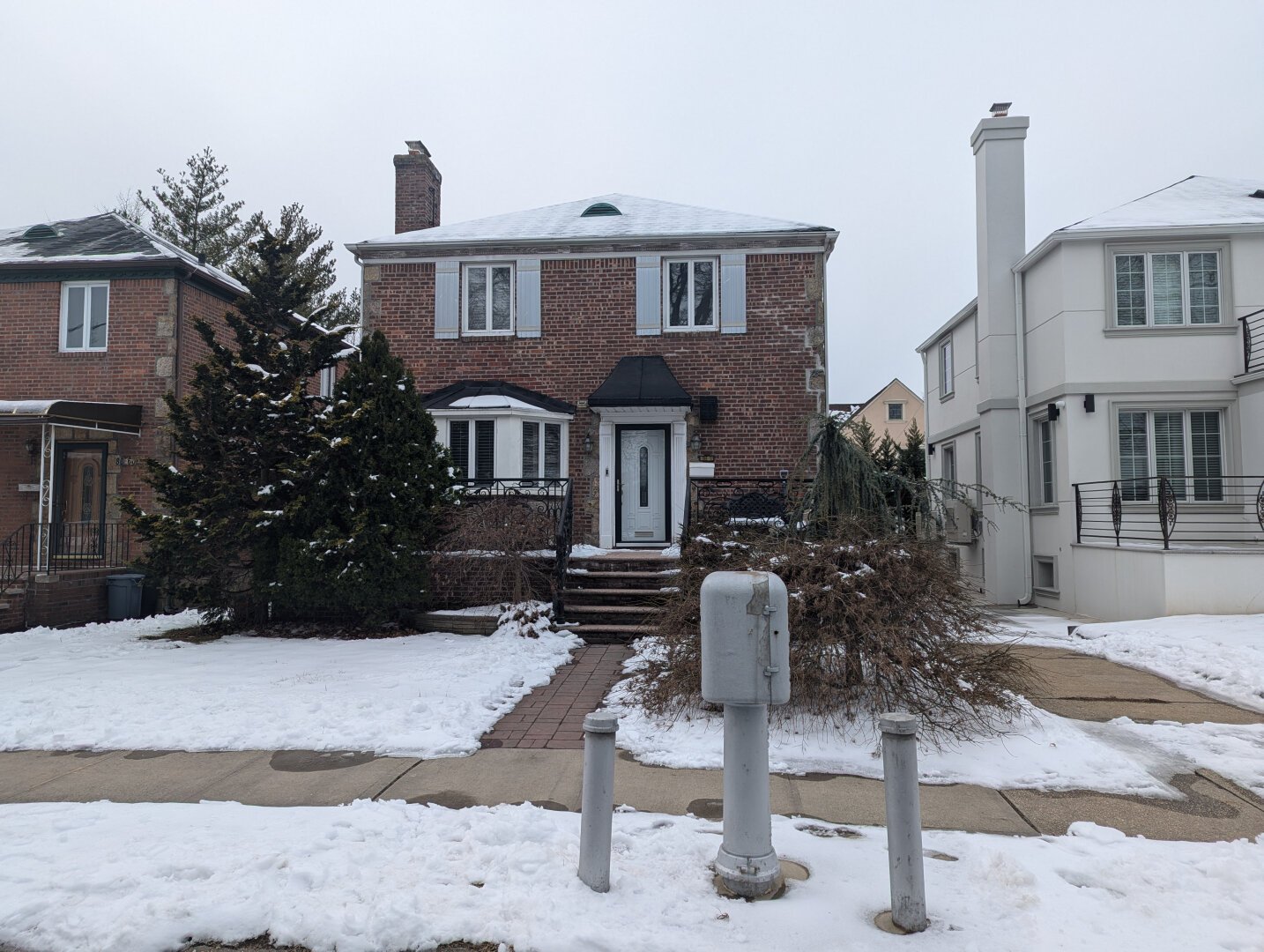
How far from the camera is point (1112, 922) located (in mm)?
3094

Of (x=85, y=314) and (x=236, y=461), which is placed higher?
(x=85, y=314)

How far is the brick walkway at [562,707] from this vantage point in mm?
5867

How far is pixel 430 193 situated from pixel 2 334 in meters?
8.60

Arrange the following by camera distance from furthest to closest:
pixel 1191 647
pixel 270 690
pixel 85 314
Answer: pixel 85 314, pixel 1191 647, pixel 270 690

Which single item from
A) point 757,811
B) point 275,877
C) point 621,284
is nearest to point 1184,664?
point 757,811

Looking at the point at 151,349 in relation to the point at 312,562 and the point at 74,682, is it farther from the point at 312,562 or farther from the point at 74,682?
the point at 74,682

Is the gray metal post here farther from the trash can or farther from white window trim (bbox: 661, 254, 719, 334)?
the trash can

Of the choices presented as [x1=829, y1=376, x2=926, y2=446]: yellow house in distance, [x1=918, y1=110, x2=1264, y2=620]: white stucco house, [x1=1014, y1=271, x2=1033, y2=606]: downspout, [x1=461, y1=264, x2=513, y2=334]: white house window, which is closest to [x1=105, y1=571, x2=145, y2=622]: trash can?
[x1=461, y1=264, x2=513, y2=334]: white house window

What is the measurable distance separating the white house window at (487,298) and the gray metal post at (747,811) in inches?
512

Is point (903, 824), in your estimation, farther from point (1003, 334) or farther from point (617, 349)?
point (1003, 334)

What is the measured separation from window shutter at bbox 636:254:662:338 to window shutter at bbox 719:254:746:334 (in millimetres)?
1146

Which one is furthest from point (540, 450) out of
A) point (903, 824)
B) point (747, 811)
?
point (903, 824)

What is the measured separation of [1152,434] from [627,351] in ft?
30.2

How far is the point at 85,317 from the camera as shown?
1527 centimetres
